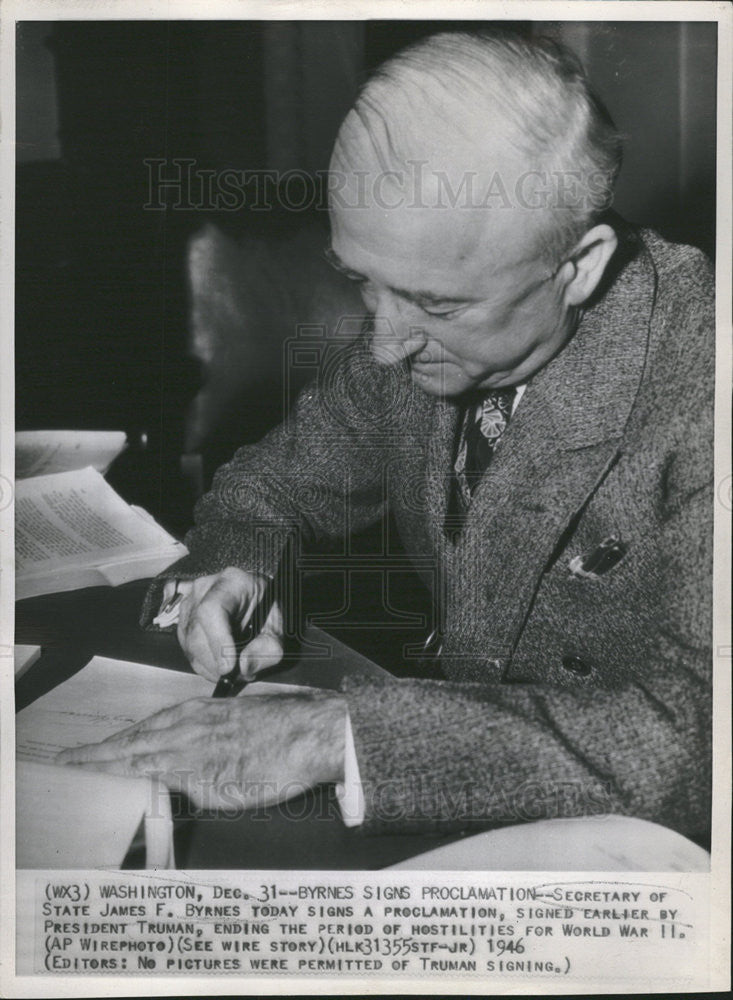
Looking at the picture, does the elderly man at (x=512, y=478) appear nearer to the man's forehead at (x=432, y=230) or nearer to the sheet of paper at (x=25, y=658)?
the man's forehead at (x=432, y=230)

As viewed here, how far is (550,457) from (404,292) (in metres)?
0.24

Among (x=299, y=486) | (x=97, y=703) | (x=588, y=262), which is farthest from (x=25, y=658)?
(x=588, y=262)

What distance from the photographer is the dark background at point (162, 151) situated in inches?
39.7

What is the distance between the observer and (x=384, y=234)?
3.21 ft

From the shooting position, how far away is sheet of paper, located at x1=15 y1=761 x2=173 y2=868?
38.6 inches

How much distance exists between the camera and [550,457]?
3.20ft

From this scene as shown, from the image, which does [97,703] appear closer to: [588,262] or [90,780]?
[90,780]

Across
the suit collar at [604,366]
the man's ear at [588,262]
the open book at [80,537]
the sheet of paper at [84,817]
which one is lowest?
the sheet of paper at [84,817]

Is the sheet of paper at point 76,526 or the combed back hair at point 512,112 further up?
the combed back hair at point 512,112

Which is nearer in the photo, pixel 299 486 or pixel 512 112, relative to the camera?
pixel 512 112

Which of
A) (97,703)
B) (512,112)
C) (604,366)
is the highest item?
(512,112)

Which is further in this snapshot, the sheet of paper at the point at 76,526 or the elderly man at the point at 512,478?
the sheet of paper at the point at 76,526

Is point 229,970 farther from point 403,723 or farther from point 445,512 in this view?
point 445,512

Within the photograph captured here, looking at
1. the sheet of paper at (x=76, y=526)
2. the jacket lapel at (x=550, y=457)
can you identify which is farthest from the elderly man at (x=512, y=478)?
the sheet of paper at (x=76, y=526)
